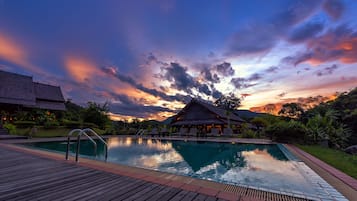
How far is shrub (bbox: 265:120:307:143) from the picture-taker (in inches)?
432

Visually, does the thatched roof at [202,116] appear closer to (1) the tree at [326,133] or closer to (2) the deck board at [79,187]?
(1) the tree at [326,133]

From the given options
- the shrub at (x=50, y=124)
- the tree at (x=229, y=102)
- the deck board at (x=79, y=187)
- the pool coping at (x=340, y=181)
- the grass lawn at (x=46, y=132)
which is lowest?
the pool coping at (x=340, y=181)

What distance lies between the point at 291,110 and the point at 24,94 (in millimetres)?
32147

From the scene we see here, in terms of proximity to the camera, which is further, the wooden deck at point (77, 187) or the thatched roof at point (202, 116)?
the thatched roof at point (202, 116)

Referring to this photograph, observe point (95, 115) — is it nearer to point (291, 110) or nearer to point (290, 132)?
point (290, 132)

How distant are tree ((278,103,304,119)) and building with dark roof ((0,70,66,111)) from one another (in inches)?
1152

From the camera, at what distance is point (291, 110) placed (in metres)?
26.0

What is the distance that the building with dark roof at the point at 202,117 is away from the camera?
21.9 metres

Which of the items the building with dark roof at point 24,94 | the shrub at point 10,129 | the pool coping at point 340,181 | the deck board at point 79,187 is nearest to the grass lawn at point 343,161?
the pool coping at point 340,181

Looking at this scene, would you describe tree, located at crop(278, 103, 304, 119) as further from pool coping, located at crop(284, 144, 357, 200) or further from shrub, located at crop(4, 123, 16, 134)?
shrub, located at crop(4, 123, 16, 134)

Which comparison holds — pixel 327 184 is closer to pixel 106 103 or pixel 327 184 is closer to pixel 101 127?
pixel 101 127

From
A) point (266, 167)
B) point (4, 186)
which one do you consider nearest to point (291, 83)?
point (266, 167)

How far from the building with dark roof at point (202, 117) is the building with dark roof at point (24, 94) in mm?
14485

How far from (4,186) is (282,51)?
1285cm
